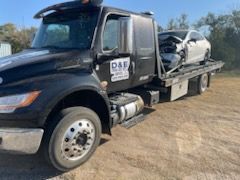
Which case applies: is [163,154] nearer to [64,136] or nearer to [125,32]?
[64,136]

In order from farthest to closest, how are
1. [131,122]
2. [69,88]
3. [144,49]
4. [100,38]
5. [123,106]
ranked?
[144,49]
[131,122]
[123,106]
[100,38]
[69,88]

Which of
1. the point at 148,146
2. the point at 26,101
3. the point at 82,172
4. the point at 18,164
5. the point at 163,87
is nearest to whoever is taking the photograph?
the point at 26,101

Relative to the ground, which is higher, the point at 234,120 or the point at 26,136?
the point at 26,136

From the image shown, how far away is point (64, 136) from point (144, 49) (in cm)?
254

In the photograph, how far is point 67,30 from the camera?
431 centimetres

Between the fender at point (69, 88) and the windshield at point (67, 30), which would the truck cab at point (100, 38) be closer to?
the windshield at point (67, 30)

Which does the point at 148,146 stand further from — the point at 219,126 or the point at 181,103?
the point at 181,103

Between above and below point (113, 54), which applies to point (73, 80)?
below

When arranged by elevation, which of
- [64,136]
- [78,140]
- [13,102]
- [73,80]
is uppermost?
[73,80]

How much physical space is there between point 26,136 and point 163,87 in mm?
3639

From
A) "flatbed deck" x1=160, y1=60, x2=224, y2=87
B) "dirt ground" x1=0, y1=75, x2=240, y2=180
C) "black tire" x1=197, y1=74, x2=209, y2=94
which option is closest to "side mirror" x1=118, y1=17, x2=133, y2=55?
"dirt ground" x1=0, y1=75, x2=240, y2=180

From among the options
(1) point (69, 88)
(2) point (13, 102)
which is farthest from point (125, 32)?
(2) point (13, 102)

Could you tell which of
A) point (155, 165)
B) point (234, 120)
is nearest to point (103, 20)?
point (155, 165)

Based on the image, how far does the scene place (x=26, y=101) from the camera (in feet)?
10.4
